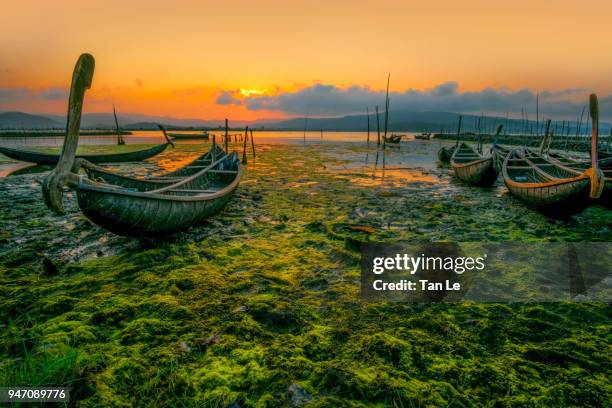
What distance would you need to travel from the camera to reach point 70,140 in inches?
181

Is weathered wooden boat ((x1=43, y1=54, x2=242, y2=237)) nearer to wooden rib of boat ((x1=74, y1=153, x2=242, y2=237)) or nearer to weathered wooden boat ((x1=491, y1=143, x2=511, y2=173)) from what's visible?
wooden rib of boat ((x1=74, y1=153, x2=242, y2=237))

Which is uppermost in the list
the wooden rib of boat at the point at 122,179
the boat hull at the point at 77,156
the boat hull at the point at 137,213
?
the boat hull at the point at 77,156

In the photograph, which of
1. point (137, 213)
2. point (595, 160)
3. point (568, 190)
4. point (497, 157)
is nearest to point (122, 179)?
point (137, 213)

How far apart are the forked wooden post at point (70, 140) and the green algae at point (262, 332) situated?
1499 millimetres

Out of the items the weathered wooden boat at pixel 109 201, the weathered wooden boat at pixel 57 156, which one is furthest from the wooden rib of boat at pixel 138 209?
the weathered wooden boat at pixel 57 156

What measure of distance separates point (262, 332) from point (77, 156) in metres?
17.8

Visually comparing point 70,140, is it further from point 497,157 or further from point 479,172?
point 497,157

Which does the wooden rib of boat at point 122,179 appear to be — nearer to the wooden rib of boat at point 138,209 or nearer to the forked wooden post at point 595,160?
the wooden rib of boat at point 138,209

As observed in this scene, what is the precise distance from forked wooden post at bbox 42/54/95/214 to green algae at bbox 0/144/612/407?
1499 mm

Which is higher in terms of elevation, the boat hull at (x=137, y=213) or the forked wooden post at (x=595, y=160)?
the forked wooden post at (x=595, y=160)

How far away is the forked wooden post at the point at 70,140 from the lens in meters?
4.44

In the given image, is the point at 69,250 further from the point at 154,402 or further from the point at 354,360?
the point at 354,360

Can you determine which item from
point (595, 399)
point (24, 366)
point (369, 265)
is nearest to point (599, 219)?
point (369, 265)

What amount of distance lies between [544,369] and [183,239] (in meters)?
6.61
